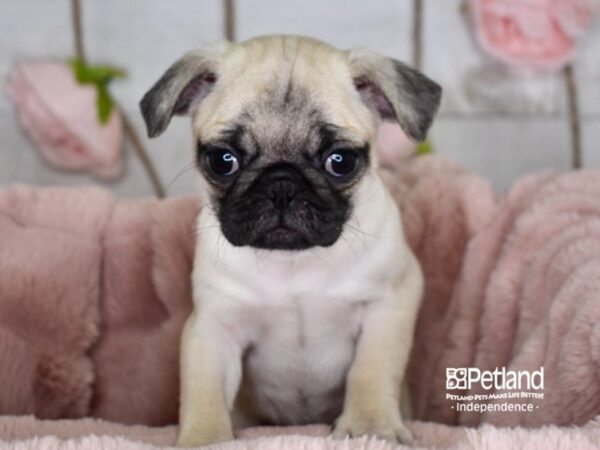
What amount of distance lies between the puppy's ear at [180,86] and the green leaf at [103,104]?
1.18 meters

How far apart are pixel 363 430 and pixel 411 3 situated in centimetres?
195

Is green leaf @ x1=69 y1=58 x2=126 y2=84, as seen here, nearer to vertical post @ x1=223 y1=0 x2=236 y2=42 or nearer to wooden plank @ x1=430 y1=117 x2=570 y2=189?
vertical post @ x1=223 y1=0 x2=236 y2=42

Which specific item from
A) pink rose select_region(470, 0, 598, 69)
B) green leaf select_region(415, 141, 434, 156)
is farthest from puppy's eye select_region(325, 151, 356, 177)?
pink rose select_region(470, 0, 598, 69)

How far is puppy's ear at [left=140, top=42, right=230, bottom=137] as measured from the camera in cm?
178

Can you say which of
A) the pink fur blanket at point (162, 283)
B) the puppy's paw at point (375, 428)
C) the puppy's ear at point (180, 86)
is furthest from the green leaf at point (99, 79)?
the puppy's paw at point (375, 428)

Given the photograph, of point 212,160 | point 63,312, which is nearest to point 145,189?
point 63,312

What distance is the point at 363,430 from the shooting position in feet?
5.44

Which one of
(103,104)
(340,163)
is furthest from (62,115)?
(340,163)

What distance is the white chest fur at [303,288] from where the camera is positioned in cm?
184

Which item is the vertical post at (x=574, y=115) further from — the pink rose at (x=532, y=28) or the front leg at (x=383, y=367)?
the front leg at (x=383, y=367)

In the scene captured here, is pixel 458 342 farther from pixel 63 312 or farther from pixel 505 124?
pixel 505 124

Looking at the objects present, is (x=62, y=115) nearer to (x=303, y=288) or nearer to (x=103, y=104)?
(x=103, y=104)

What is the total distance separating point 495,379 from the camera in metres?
1.99

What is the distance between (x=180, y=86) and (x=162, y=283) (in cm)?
68
